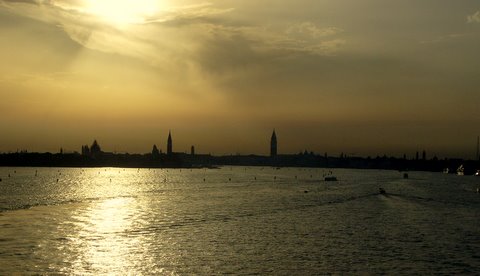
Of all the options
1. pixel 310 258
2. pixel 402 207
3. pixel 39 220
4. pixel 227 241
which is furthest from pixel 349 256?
pixel 402 207

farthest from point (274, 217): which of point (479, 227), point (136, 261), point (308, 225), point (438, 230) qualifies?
point (136, 261)

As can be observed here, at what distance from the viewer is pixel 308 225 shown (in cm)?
7006

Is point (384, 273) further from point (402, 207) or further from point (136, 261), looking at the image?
point (402, 207)

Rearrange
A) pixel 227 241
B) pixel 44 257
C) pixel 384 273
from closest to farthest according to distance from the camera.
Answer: pixel 384 273 < pixel 44 257 < pixel 227 241

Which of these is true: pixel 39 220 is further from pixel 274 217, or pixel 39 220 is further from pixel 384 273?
pixel 384 273

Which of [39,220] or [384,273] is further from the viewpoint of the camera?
[39,220]

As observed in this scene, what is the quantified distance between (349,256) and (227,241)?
13.6m

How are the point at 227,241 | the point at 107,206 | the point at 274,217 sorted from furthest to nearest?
1. the point at 107,206
2. the point at 274,217
3. the point at 227,241

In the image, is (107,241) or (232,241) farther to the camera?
(232,241)

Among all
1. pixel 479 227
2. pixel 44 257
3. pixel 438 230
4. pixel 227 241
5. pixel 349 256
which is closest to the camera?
pixel 44 257

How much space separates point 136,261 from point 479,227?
52538 mm

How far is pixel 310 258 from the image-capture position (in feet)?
152

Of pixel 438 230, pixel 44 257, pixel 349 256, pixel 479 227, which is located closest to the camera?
pixel 44 257

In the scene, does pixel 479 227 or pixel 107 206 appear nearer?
pixel 479 227
